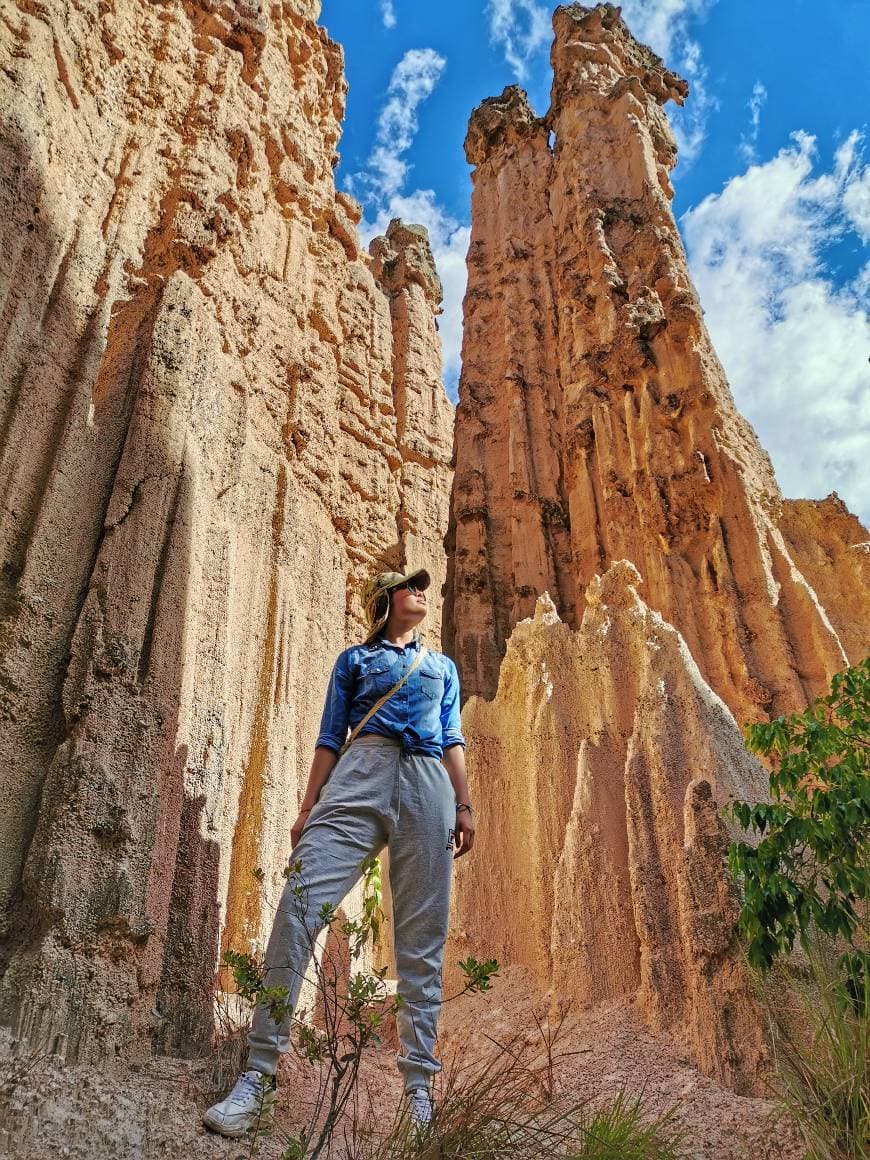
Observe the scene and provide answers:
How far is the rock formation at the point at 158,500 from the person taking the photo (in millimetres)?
3910

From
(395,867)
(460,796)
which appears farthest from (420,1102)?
(460,796)

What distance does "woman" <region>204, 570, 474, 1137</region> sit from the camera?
126 inches

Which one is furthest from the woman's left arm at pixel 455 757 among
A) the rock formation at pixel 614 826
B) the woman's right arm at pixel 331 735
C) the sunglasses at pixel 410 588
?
the rock formation at pixel 614 826

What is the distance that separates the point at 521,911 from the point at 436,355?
37.9ft

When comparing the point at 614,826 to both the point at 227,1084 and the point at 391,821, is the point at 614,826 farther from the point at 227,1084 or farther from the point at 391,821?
the point at 227,1084

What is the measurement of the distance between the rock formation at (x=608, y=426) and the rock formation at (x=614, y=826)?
328 cm

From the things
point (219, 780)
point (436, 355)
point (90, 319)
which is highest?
point (436, 355)

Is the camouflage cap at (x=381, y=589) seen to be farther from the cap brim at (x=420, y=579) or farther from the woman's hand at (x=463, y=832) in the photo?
the woman's hand at (x=463, y=832)

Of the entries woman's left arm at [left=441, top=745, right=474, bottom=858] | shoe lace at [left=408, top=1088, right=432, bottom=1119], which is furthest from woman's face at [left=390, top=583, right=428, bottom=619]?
shoe lace at [left=408, top=1088, right=432, bottom=1119]

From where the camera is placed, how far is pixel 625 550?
13148 mm

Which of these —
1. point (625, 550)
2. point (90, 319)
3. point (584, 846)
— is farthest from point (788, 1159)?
point (625, 550)

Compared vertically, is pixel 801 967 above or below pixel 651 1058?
above

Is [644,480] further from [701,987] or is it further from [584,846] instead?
[701,987]

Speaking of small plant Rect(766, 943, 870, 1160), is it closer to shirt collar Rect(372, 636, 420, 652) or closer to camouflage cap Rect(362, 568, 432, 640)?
shirt collar Rect(372, 636, 420, 652)
